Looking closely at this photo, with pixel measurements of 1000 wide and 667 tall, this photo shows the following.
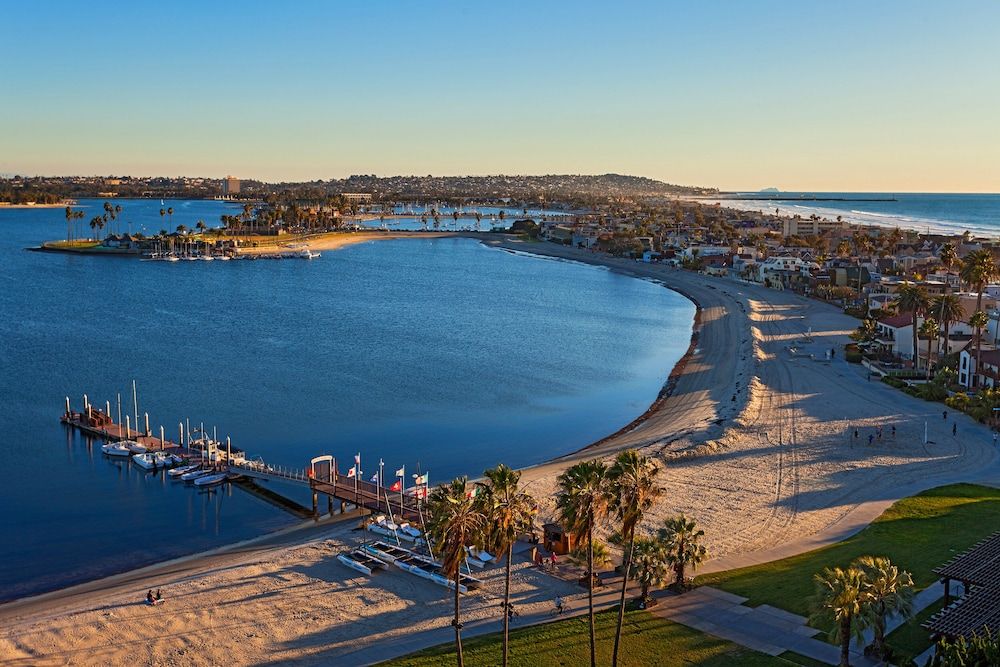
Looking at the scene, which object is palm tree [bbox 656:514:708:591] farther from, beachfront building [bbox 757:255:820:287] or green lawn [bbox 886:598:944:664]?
beachfront building [bbox 757:255:820:287]

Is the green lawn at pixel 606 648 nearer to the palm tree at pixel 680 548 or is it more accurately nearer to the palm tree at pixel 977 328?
the palm tree at pixel 680 548

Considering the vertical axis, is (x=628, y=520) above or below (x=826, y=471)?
above

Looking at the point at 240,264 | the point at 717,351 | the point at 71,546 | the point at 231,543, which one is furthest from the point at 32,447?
the point at 240,264

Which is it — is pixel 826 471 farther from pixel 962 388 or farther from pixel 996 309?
pixel 996 309

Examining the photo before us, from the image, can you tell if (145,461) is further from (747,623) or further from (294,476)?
(747,623)

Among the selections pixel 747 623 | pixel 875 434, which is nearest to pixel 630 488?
pixel 747 623

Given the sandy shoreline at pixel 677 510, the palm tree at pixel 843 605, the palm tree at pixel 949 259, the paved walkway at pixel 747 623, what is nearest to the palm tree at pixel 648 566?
the paved walkway at pixel 747 623

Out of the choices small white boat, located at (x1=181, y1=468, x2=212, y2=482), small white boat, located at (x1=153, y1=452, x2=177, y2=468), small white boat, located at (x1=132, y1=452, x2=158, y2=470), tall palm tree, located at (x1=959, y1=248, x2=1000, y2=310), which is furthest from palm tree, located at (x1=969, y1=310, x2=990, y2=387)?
small white boat, located at (x1=132, y1=452, x2=158, y2=470)
